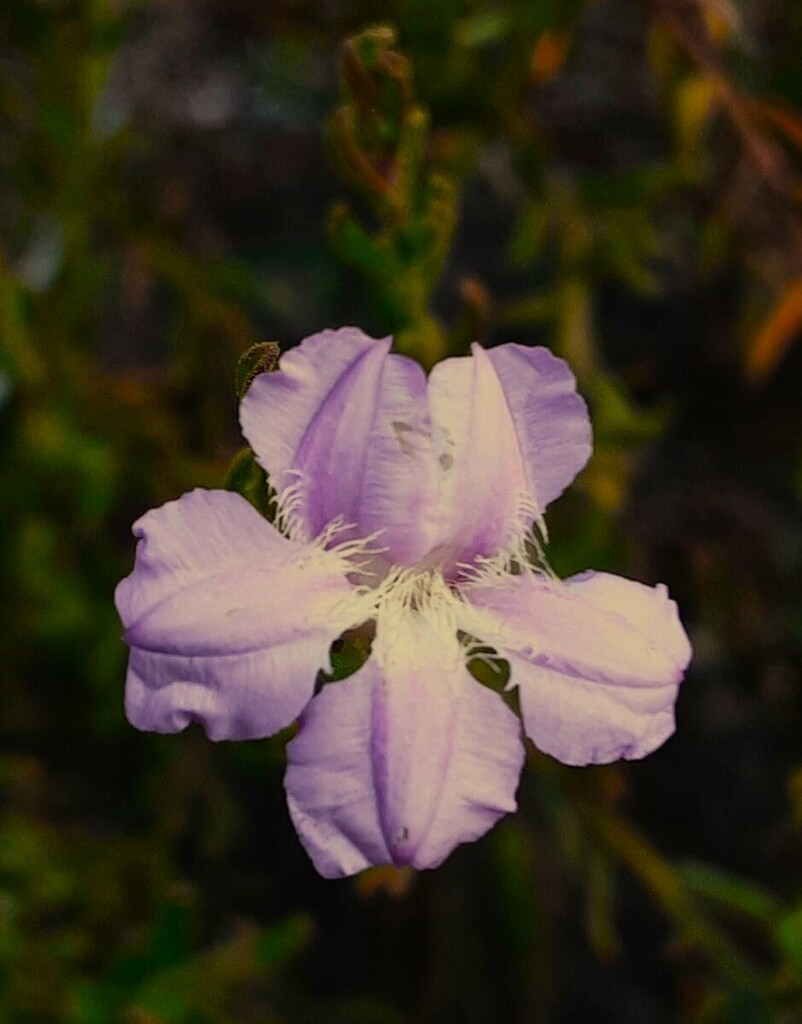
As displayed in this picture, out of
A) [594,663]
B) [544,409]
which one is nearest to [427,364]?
[544,409]

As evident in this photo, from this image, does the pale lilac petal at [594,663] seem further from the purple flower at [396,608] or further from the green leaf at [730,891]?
the green leaf at [730,891]

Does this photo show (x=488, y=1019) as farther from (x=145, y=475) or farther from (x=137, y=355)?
(x=137, y=355)

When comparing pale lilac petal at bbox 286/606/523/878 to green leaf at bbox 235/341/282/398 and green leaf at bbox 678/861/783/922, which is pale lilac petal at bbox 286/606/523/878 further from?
green leaf at bbox 678/861/783/922

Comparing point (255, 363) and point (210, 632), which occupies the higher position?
point (255, 363)

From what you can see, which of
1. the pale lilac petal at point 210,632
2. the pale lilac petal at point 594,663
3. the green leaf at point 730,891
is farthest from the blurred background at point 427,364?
the pale lilac petal at point 594,663

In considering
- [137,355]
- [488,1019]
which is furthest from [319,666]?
[137,355]

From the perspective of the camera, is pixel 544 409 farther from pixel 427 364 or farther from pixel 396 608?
pixel 427 364

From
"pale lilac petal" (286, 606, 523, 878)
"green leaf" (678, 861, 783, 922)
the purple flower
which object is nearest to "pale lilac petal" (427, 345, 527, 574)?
the purple flower
